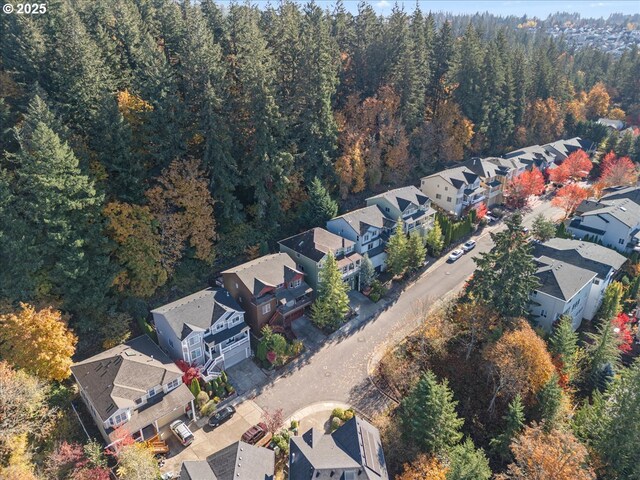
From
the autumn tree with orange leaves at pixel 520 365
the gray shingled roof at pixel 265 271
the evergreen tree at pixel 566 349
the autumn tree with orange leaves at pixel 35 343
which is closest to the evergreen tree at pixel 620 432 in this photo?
the autumn tree with orange leaves at pixel 520 365

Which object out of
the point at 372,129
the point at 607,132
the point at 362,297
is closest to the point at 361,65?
the point at 372,129

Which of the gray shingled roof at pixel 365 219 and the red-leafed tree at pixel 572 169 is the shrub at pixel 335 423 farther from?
the red-leafed tree at pixel 572 169

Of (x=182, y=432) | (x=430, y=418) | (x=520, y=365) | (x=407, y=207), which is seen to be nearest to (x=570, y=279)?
(x=520, y=365)

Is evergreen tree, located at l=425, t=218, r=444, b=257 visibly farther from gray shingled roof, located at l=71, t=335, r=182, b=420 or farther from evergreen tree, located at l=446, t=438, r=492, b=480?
gray shingled roof, located at l=71, t=335, r=182, b=420

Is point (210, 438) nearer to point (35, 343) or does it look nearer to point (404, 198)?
point (35, 343)

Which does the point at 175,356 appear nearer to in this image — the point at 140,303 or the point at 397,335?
the point at 140,303
